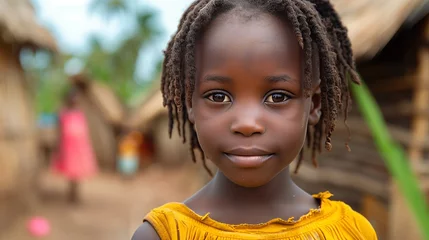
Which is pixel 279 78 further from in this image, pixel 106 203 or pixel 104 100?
pixel 104 100

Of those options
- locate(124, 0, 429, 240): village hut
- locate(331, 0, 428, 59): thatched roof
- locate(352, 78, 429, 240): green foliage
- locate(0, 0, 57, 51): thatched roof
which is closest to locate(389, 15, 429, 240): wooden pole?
locate(124, 0, 429, 240): village hut

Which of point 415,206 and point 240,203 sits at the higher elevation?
point 240,203

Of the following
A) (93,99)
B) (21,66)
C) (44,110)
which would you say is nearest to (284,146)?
(21,66)

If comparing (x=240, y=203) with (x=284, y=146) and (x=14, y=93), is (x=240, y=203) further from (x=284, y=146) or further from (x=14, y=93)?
(x=14, y=93)

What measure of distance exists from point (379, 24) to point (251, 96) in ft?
9.26

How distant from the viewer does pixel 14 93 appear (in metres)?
5.89

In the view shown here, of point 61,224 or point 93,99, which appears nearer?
point 61,224

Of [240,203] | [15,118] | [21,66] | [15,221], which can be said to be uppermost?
[21,66]

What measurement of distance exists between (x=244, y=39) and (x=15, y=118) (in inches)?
205

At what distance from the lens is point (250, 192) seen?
4.07 ft

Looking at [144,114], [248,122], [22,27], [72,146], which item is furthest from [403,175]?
[144,114]

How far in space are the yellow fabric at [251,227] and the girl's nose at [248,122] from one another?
0.24 metres

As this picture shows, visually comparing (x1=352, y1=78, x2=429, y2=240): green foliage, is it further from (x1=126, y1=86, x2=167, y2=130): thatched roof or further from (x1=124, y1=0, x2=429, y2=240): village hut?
(x1=126, y1=86, x2=167, y2=130): thatched roof

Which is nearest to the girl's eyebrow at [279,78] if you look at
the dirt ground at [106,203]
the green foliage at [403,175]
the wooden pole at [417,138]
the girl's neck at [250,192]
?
the girl's neck at [250,192]
